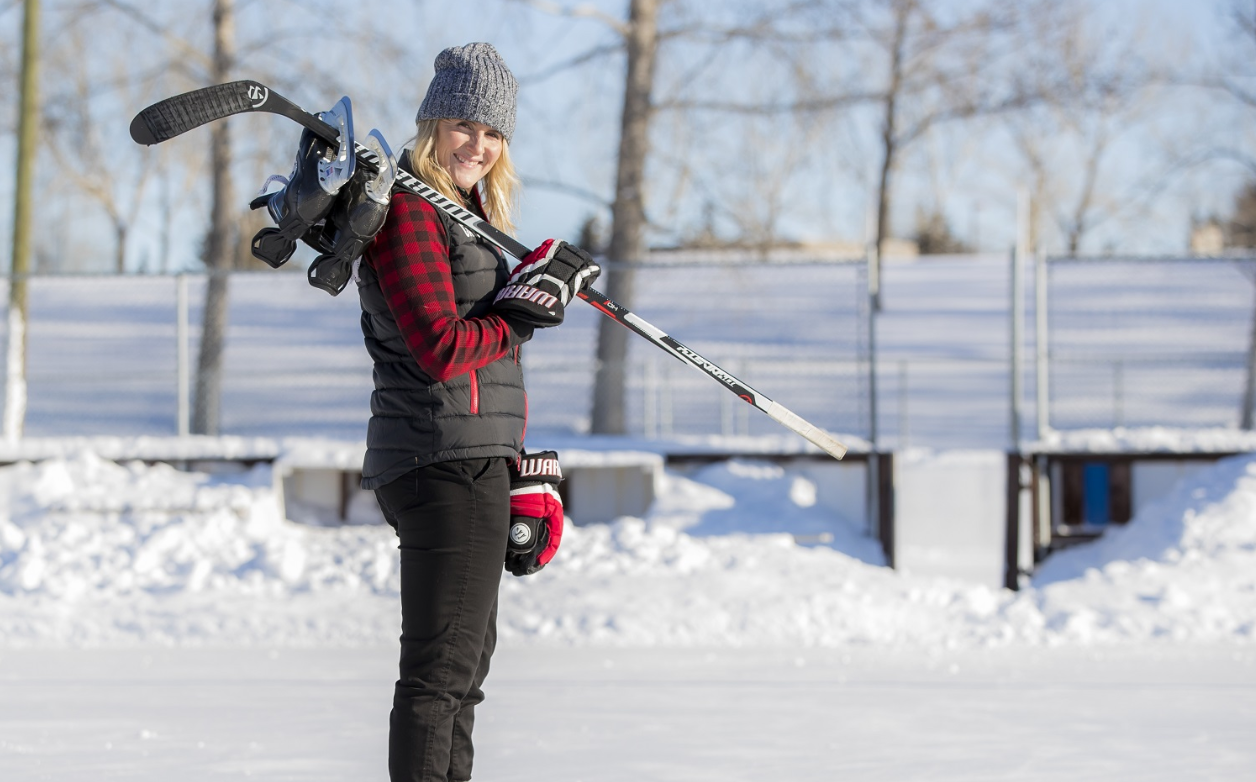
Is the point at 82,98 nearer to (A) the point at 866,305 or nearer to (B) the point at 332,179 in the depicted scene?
(A) the point at 866,305

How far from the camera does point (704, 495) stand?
27.0 feet

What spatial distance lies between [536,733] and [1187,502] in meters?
4.87

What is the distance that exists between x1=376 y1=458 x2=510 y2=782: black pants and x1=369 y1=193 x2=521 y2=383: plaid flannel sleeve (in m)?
0.22

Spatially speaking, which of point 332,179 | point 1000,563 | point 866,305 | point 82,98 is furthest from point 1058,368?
point 332,179

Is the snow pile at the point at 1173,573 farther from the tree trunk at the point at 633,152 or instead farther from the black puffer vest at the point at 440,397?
the tree trunk at the point at 633,152

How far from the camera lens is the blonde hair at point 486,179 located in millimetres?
2445

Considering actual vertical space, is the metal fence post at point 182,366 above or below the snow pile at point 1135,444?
above

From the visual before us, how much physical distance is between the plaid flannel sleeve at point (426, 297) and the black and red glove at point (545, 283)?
0.19 feet

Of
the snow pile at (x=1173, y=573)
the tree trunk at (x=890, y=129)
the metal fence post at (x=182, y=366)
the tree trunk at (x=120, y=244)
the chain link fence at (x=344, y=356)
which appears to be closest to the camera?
the snow pile at (x=1173, y=573)

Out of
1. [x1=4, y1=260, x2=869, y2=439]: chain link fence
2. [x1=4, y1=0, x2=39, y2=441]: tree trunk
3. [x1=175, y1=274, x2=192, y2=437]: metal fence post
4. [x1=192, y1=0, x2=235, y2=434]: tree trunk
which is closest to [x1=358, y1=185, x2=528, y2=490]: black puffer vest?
[x1=4, y1=260, x2=869, y2=439]: chain link fence

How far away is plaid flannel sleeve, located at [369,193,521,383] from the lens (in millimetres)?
2223

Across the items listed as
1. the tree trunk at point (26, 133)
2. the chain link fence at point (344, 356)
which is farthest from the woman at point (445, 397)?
the tree trunk at point (26, 133)

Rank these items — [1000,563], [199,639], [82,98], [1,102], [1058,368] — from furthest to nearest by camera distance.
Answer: [1058,368]
[1,102]
[82,98]
[1000,563]
[199,639]

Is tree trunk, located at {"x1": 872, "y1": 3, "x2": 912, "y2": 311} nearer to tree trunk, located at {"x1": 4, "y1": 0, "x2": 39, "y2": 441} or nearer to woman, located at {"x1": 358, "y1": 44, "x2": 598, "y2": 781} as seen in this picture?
woman, located at {"x1": 358, "y1": 44, "x2": 598, "y2": 781}
